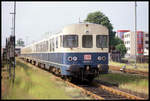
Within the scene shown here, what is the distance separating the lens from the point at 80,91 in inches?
405

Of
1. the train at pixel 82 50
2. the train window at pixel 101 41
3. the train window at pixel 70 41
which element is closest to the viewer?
the train at pixel 82 50

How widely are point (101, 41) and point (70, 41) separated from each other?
1.61 m

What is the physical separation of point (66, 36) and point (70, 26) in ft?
1.81

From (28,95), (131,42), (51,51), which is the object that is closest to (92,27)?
(51,51)

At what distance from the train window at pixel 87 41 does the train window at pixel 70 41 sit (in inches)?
14.7

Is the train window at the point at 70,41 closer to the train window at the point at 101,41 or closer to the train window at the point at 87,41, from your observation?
the train window at the point at 87,41

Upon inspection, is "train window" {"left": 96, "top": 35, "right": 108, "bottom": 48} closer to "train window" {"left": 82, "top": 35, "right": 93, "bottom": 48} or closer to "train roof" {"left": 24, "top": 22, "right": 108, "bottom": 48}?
"train roof" {"left": 24, "top": 22, "right": 108, "bottom": 48}

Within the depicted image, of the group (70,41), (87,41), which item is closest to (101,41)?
(87,41)

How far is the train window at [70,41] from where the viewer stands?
40.3 feet

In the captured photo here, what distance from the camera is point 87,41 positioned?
12594 mm

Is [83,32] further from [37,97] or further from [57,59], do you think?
[37,97]

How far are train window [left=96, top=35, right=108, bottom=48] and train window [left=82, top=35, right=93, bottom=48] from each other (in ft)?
1.18

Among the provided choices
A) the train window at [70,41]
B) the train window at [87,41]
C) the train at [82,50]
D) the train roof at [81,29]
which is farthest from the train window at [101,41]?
the train window at [70,41]

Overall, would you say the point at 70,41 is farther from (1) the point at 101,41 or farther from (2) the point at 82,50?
(1) the point at 101,41
